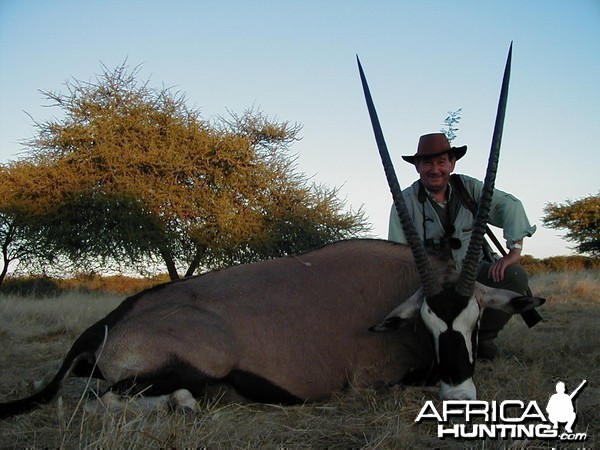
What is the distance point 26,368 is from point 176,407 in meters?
2.34

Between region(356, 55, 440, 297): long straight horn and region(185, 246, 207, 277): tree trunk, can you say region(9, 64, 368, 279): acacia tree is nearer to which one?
region(185, 246, 207, 277): tree trunk

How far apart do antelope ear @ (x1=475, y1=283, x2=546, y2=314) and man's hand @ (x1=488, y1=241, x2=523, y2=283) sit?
29.0 inches

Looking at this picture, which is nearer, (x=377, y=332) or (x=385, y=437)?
(x=385, y=437)

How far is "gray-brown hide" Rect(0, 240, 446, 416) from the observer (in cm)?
325

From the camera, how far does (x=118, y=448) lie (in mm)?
2176

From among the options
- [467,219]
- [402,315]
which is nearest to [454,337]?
[402,315]

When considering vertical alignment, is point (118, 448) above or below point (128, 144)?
below

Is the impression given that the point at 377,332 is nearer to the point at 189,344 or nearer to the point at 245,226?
the point at 189,344

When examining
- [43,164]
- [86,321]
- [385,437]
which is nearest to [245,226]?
[43,164]

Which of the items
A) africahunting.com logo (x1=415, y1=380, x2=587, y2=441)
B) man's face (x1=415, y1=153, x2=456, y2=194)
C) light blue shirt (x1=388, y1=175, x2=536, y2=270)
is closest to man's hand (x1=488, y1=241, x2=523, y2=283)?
light blue shirt (x1=388, y1=175, x2=536, y2=270)

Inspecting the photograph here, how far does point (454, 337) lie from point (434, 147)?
1.88 meters

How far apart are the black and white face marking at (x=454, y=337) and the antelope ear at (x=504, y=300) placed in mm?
192

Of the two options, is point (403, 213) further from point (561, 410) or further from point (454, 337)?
point (561, 410)

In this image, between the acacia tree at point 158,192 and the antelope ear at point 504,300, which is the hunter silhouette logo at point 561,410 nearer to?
the antelope ear at point 504,300
